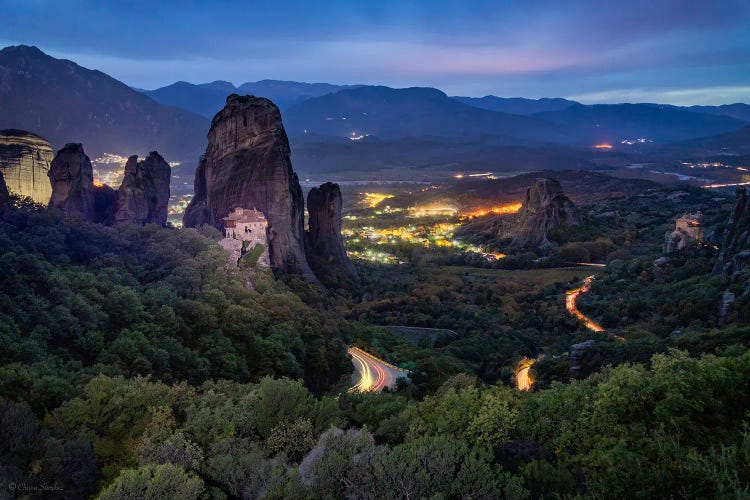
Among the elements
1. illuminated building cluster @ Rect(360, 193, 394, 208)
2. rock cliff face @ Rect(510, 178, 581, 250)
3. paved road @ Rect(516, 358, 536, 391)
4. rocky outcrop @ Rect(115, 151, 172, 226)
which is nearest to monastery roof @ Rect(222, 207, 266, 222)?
rocky outcrop @ Rect(115, 151, 172, 226)

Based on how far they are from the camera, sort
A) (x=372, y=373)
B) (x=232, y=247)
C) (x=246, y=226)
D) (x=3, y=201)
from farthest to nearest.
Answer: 1. (x=246, y=226)
2. (x=232, y=247)
3. (x=3, y=201)
4. (x=372, y=373)

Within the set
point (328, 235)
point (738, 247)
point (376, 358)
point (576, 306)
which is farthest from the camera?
point (328, 235)

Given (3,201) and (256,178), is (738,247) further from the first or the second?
(3,201)

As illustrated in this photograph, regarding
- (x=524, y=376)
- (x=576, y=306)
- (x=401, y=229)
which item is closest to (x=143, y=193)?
(x=524, y=376)

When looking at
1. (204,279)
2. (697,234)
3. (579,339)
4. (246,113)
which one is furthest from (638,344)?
(246,113)

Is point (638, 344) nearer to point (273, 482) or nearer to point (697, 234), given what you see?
point (273, 482)

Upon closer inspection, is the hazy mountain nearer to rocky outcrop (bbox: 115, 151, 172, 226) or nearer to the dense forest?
rocky outcrop (bbox: 115, 151, 172, 226)

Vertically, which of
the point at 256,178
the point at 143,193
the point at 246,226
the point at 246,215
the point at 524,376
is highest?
the point at 256,178
